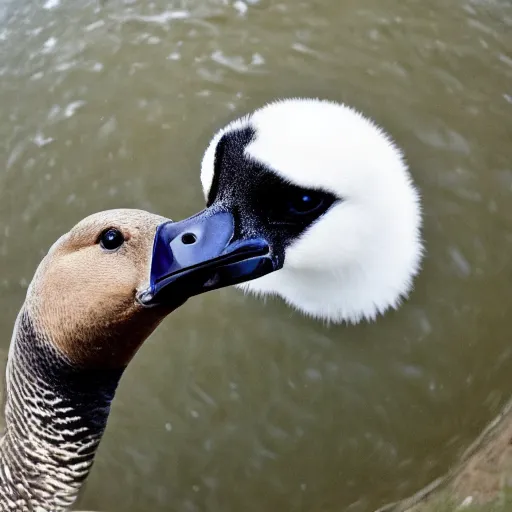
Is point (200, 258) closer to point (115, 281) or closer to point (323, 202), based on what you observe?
point (115, 281)

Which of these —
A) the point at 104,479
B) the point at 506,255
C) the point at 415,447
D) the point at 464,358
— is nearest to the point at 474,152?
the point at 506,255

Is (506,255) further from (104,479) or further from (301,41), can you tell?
(104,479)

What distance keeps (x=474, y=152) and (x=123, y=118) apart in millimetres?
724

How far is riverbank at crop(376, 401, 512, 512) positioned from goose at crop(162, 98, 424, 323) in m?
0.31

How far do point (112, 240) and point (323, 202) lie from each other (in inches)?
14.8

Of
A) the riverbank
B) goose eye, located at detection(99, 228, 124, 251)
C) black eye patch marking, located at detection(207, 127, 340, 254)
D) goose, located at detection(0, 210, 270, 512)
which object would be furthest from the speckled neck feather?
the riverbank

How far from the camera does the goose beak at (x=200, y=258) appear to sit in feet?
2.93

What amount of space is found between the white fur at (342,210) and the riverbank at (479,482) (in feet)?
1.01

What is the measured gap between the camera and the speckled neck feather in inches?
41.9

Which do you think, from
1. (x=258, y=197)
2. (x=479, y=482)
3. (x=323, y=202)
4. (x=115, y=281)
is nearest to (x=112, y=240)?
(x=115, y=281)

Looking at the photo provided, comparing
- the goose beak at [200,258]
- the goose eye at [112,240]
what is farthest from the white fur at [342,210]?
the goose eye at [112,240]

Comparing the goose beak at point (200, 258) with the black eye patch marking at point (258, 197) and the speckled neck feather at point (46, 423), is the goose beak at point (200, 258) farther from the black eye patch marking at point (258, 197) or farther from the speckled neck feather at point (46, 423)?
the speckled neck feather at point (46, 423)

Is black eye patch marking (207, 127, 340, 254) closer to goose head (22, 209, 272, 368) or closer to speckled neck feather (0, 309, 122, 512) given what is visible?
goose head (22, 209, 272, 368)

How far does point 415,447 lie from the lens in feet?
4.44
